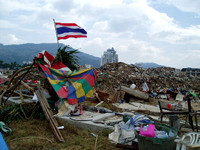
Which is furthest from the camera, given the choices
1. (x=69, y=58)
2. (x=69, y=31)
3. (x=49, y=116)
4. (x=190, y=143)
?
(x=69, y=58)

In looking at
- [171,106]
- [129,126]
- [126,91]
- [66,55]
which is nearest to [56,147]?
[129,126]

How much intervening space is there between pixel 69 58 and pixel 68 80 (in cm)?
138

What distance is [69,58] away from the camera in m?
7.29

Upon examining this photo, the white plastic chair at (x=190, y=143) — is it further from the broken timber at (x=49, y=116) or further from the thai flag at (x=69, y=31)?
the thai flag at (x=69, y=31)

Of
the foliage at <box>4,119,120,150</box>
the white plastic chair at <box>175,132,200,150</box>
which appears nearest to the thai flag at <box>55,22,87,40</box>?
the foliage at <box>4,119,120,150</box>

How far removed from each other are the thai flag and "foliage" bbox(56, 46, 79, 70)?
19.2 inches

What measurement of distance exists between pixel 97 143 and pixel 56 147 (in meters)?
0.86

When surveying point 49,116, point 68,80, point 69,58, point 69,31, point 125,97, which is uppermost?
point 69,31

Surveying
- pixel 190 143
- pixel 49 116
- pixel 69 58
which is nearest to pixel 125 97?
pixel 69 58

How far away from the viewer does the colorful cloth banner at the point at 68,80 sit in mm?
5773

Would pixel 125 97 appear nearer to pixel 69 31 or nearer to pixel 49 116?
pixel 69 31

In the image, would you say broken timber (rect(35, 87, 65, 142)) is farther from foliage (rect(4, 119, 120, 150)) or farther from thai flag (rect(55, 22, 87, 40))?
thai flag (rect(55, 22, 87, 40))

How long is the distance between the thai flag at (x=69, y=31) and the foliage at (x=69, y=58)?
0.49 meters

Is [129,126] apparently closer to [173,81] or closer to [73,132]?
[73,132]
